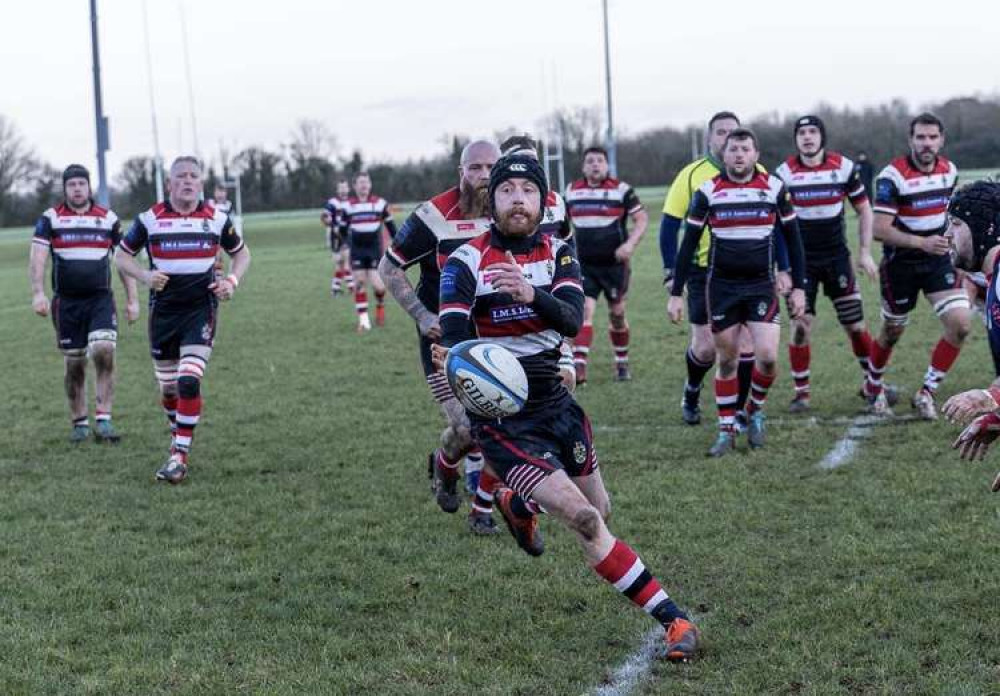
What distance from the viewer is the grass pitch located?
470cm

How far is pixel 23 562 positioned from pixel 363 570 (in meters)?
1.96

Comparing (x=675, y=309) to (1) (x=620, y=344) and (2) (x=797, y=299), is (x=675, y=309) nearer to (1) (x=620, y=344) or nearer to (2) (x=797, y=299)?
(2) (x=797, y=299)

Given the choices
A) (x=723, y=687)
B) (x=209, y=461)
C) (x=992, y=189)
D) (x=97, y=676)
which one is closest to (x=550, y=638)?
(x=723, y=687)

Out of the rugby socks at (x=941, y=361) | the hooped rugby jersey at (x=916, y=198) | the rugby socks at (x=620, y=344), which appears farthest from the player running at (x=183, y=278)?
the rugby socks at (x=941, y=361)

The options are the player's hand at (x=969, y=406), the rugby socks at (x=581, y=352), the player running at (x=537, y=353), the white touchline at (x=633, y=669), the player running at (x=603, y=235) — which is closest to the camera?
the player's hand at (x=969, y=406)

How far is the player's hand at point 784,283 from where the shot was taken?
28.0ft

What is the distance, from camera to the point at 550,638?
5.05 metres

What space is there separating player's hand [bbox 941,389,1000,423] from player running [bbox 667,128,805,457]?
4248mm

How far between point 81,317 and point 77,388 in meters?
0.63

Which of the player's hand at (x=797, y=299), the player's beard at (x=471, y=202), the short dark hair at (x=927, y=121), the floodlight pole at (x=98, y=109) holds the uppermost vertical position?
the floodlight pole at (x=98, y=109)

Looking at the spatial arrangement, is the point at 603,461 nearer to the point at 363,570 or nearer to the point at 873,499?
the point at 873,499

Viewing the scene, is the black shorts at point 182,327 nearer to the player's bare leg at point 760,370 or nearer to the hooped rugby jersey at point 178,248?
the hooped rugby jersey at point 178,248

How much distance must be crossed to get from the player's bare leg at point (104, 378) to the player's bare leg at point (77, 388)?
0.35ft

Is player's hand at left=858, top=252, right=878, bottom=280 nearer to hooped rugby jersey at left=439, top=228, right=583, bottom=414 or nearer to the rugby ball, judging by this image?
hooped rugby jersey at left=439, top=228, right=583, bottom=414
